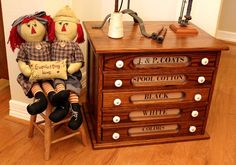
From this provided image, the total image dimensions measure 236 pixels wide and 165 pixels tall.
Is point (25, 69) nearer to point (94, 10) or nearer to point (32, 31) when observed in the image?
point (32, 31)

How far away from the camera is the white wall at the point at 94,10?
179 cm

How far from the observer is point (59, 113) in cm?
158

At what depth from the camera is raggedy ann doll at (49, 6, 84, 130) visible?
5.39 ft

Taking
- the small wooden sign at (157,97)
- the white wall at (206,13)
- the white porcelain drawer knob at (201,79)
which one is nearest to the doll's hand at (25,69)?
the small wooden sign at (157,97)

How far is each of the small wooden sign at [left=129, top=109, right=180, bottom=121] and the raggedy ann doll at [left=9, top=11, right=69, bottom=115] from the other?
1.41 feet

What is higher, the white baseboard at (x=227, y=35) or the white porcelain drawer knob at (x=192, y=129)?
the white baseboard at (x=227, y=35)

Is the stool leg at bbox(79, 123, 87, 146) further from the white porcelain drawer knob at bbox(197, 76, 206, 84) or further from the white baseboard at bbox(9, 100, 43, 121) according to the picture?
the white porcelain drawer knob at bbox(197, 76, 206, 84)

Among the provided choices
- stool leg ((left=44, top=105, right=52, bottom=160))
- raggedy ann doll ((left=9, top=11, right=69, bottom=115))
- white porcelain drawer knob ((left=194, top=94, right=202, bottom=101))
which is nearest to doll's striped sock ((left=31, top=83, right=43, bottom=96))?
raggedy ann doll ((left=9, top=11, right=69, bottom=115))

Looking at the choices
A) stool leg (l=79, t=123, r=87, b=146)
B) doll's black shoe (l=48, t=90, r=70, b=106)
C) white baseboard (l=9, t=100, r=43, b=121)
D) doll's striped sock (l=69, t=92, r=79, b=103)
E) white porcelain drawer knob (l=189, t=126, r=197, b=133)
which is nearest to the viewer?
doll's black shoe (l=48, t=90, r=70, b=106)

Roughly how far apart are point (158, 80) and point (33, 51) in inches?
27.5

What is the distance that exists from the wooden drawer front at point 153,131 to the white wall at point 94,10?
0.61 metres

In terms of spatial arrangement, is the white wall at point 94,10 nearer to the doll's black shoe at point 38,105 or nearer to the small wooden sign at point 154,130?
the doll's black shoe at point 38,105

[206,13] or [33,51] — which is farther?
[206,13]

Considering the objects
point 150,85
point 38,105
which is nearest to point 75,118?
point 38,105
